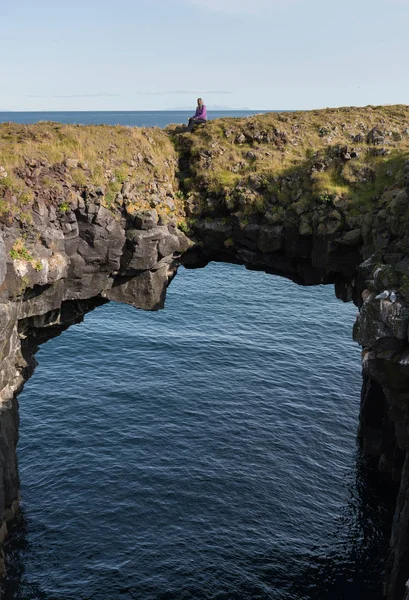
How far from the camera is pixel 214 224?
40.7 metres

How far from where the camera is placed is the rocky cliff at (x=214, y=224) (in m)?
31.0

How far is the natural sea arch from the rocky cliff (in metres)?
3.92

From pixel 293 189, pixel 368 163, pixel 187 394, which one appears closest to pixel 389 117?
pixel 368 163

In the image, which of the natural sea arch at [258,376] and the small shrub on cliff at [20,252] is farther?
the natural sea arch at [258,376]

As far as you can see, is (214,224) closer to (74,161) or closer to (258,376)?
(74,161)

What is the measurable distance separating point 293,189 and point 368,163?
5.36 meters

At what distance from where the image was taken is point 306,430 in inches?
1809

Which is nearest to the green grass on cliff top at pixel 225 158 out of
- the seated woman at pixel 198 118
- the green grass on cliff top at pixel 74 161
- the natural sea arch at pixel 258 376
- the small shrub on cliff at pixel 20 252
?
the green grass on cliff top at pixel 74 161

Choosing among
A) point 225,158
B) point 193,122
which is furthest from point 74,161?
point 193,122

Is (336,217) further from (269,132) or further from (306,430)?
(306,430)

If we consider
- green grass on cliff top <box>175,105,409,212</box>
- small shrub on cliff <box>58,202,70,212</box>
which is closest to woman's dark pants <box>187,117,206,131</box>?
green grass on cliff top <box>175,105,409,212</box>

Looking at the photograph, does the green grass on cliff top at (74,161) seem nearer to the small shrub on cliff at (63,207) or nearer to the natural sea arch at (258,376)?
the small shrub on cliff at (63,207)

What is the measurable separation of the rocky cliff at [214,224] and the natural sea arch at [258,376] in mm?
3922

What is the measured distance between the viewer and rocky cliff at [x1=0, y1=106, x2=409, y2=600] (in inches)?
1222
